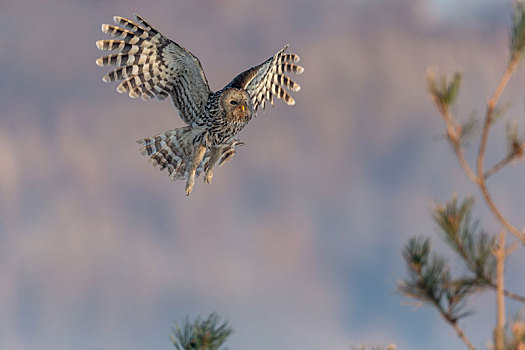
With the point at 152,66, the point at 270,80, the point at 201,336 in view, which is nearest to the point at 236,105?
the point at 152,66

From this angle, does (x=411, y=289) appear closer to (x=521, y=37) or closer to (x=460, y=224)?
(x=460, y=224)

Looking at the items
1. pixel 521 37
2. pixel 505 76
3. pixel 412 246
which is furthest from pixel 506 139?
pixel 412 246

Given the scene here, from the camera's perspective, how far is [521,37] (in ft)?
12.2

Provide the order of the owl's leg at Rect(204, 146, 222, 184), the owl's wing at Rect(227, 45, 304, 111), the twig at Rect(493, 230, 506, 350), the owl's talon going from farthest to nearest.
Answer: the owl's wing at Rect(227, 45, 304, 111) < the owl's leg at Rect(204, 146, 222, 184) < the owl's talon < the twig at Rect(493, 230, 506, 350)

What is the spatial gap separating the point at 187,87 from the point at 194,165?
113 centimetres

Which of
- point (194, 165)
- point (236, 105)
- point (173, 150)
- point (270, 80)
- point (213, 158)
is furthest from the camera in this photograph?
point (270, 80)

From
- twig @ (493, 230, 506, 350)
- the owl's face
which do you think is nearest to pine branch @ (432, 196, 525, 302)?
twig @ (493, 230, 506, 350)

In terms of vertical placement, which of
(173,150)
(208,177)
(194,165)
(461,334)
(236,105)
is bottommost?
(461,334)

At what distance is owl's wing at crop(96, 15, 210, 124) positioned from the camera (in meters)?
8.11

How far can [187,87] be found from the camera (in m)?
8.51

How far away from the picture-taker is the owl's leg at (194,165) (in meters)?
7.99

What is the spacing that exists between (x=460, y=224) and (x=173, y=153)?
6075 millimetres

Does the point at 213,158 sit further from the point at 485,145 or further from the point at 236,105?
the point at 485,145

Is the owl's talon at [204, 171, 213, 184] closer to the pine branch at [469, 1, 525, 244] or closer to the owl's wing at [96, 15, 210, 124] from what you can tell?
the owl's wing at [96, 15, 210, 124]
